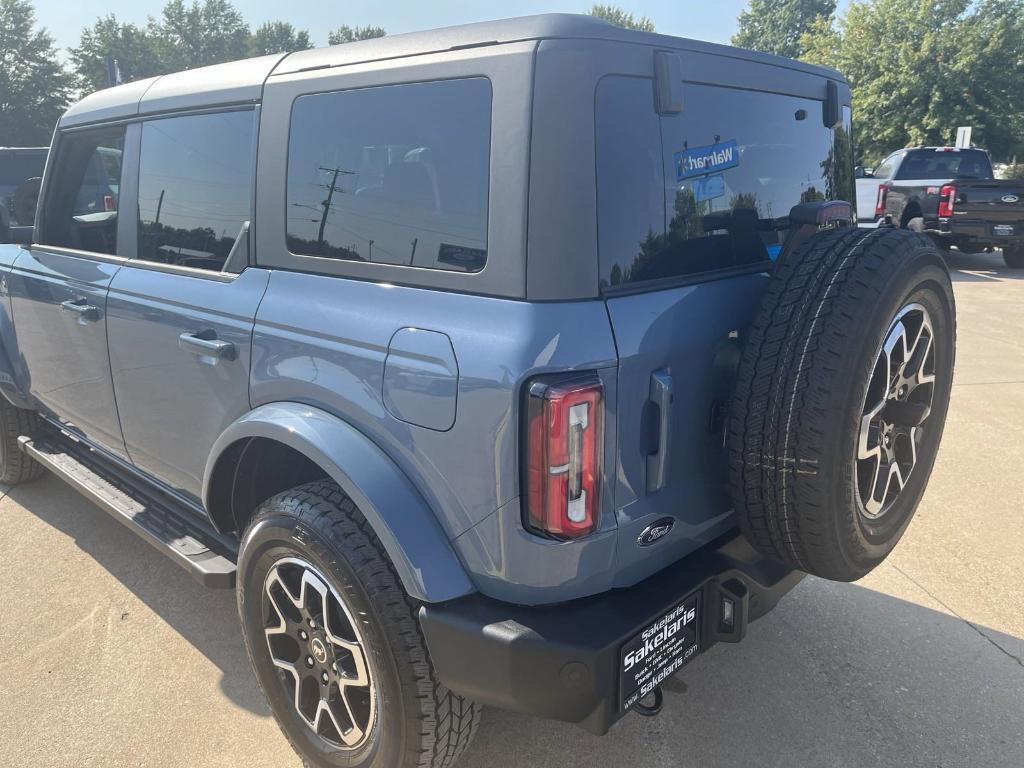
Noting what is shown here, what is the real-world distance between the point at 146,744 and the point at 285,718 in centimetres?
50

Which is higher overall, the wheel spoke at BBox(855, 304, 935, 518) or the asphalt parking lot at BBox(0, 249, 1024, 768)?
the wheel spoke at BBox(855, 304, 935, 518)

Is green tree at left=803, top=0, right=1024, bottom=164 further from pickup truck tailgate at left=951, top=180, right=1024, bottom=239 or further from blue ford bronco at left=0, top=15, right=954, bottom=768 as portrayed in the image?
blue ford bronco at left=0, top=15, right=954, bottom=768

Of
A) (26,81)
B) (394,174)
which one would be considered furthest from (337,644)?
(26,81)

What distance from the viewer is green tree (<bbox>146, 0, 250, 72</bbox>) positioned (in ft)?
257

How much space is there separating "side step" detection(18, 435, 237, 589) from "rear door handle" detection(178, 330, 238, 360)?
26.6 inches

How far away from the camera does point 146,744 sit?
2410 millimetres

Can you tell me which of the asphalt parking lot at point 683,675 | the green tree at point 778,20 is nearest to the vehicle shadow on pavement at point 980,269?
the asphalt parking lot at point 683,675

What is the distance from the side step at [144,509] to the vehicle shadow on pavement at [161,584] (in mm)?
420

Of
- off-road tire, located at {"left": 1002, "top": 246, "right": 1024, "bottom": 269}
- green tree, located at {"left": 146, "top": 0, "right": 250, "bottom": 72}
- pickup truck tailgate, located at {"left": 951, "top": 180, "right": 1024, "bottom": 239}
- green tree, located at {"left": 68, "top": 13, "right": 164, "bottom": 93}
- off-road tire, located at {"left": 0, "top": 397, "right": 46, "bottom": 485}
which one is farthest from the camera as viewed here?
green tree, located at {"left": 146, "top": 0, "right": 250, "bottom": 72}

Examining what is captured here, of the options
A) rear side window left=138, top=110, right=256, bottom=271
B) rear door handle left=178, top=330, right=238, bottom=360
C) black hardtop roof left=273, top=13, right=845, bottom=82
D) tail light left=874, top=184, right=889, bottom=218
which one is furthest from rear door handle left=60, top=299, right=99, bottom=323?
tail light left=874, top=184, right=889, bottom=218

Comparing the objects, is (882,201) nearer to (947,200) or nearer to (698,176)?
(947,200)

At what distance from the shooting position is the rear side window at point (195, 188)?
2406 mm

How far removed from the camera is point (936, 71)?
25.2 meters

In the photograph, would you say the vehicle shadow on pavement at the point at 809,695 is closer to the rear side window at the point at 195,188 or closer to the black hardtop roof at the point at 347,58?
the rear side window at the point at 195,188
